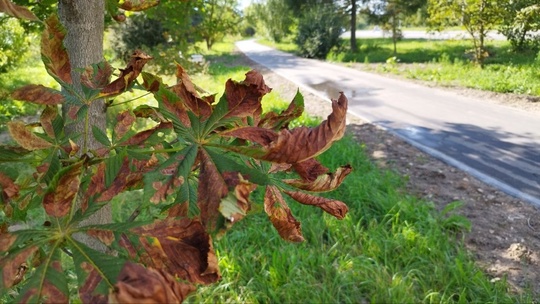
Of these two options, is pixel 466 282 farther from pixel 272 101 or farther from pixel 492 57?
pixel 492 57

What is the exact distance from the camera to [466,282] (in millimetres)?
3096

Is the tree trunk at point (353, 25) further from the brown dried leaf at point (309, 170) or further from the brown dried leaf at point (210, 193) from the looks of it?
the brown dried leaf at point (210, 193)

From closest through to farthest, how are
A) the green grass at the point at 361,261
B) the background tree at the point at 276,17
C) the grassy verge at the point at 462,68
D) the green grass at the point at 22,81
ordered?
the green grass at the point at 361,261, the green grass at the point at 22,81, the grassy verge at the point at 462,68, the background tree at the point at 276,17

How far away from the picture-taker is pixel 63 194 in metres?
0.58

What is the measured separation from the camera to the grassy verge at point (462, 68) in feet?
34.5

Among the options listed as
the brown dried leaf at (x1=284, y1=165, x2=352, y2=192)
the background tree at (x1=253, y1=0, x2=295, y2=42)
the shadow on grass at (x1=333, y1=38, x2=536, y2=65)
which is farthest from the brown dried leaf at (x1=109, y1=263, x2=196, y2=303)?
the background tree at (x1=253, y1=0, x2=295, y2=42)

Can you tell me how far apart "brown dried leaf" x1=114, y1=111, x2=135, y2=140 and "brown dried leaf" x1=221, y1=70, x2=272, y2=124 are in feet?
1.28

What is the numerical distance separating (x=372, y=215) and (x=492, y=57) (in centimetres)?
1337

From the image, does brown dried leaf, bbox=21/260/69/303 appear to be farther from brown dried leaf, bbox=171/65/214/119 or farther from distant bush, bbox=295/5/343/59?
distant bush, bbox=295/5/343/59

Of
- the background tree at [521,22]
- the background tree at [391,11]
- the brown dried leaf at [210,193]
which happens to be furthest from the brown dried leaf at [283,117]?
the background tree at [391,11]

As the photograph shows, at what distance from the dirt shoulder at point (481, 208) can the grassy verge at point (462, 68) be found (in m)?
4.85

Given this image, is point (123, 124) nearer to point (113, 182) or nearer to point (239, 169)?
point (113, 182)

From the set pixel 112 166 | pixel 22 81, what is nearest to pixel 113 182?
pixel 112 166

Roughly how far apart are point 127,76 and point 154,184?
206 mm
